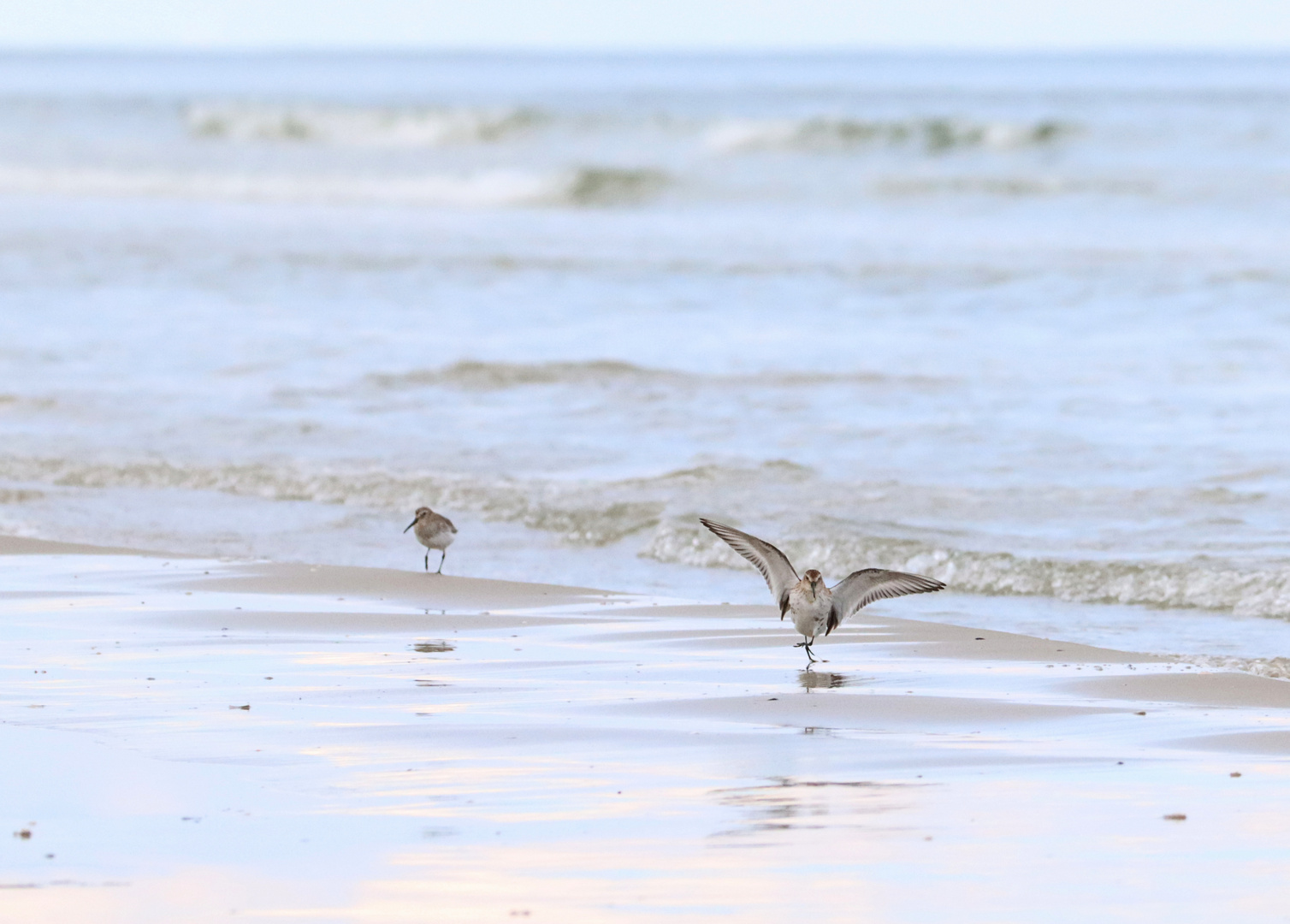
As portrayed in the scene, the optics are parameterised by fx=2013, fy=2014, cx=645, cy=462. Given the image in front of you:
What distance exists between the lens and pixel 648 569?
8.77m

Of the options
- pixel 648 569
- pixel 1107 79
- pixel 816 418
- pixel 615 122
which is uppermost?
pixel 1107 79

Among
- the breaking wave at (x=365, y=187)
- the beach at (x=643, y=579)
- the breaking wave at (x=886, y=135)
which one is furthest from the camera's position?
the breaking wave at (x=886, y=135)

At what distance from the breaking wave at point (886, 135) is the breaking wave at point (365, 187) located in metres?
6.42

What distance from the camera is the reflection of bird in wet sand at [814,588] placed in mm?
6496

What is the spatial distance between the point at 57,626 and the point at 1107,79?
3585 inches

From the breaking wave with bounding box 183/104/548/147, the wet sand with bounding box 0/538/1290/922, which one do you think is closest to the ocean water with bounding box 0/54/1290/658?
the wet sand with bounding box 0/538/1290/922

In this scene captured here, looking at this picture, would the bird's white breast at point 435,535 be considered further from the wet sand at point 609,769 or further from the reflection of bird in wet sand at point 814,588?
the reflection of bird in wet sand at point 814,588

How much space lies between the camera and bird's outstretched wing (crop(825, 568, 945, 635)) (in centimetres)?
660

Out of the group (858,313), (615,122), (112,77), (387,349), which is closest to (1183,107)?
(615,122)

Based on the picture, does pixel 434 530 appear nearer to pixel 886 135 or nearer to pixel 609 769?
pixel 609 769

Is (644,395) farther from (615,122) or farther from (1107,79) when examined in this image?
(1107,79)

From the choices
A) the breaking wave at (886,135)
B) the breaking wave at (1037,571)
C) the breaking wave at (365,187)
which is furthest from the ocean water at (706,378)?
the breaking wave at (886,135)

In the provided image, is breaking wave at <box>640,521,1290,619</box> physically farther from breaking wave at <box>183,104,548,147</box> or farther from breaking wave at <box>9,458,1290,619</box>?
breaking wave at <box>183,104,548,147</box>

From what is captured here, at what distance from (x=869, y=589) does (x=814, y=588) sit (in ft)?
1.05
